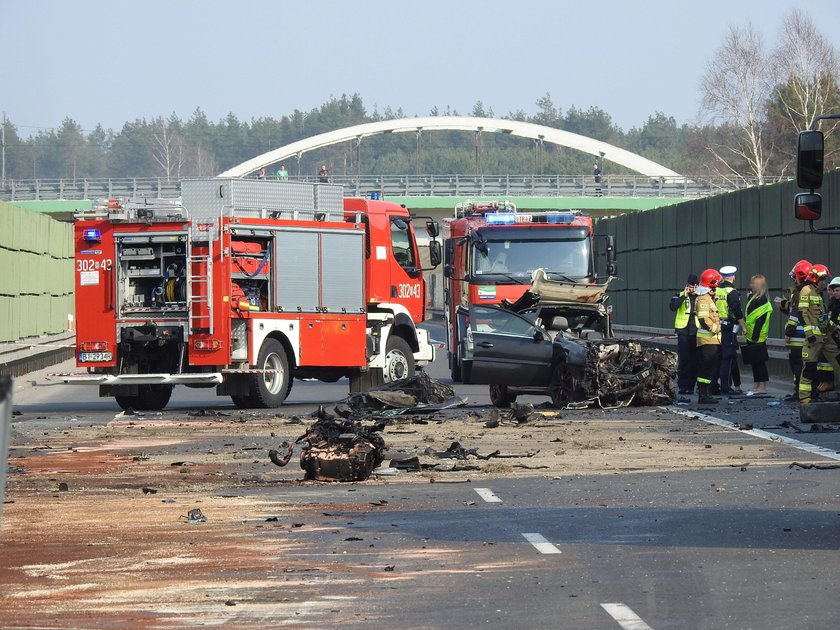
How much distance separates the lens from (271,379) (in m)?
24.8

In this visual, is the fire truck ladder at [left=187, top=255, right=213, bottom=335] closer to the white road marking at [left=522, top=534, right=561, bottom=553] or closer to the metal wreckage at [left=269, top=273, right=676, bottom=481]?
the metal wreckage at [left=269, top=273, right=676, bottom=481]

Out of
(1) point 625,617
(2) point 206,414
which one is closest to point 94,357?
(2) point 206,414

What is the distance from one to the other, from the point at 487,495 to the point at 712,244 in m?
28.5

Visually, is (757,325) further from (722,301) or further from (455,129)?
(455,129)

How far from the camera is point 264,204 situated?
82.5 ft

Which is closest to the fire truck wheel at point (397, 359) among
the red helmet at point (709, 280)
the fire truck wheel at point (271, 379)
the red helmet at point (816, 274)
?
the fire truck wheel at point (271, 379)

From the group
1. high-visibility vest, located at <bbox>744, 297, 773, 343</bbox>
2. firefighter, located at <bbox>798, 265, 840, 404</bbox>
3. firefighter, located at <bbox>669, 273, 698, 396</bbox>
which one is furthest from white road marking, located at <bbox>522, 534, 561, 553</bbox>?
high-visibility vest, located at <bbox>744, 297, 773, 343</bbox>

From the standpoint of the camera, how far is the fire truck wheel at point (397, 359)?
2677 cm

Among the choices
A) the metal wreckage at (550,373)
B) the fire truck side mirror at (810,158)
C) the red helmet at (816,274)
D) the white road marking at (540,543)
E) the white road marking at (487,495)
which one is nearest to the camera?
the white road marking at (540,543)

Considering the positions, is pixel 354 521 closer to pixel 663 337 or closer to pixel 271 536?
pixel 271 536

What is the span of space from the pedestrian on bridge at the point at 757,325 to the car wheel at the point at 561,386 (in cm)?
348

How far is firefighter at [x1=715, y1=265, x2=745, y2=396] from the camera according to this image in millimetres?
25219

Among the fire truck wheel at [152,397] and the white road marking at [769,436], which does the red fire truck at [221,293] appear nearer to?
the fire truck wheel at [152,397]

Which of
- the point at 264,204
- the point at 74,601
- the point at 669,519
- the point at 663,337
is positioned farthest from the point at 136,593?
the point at 663,337
